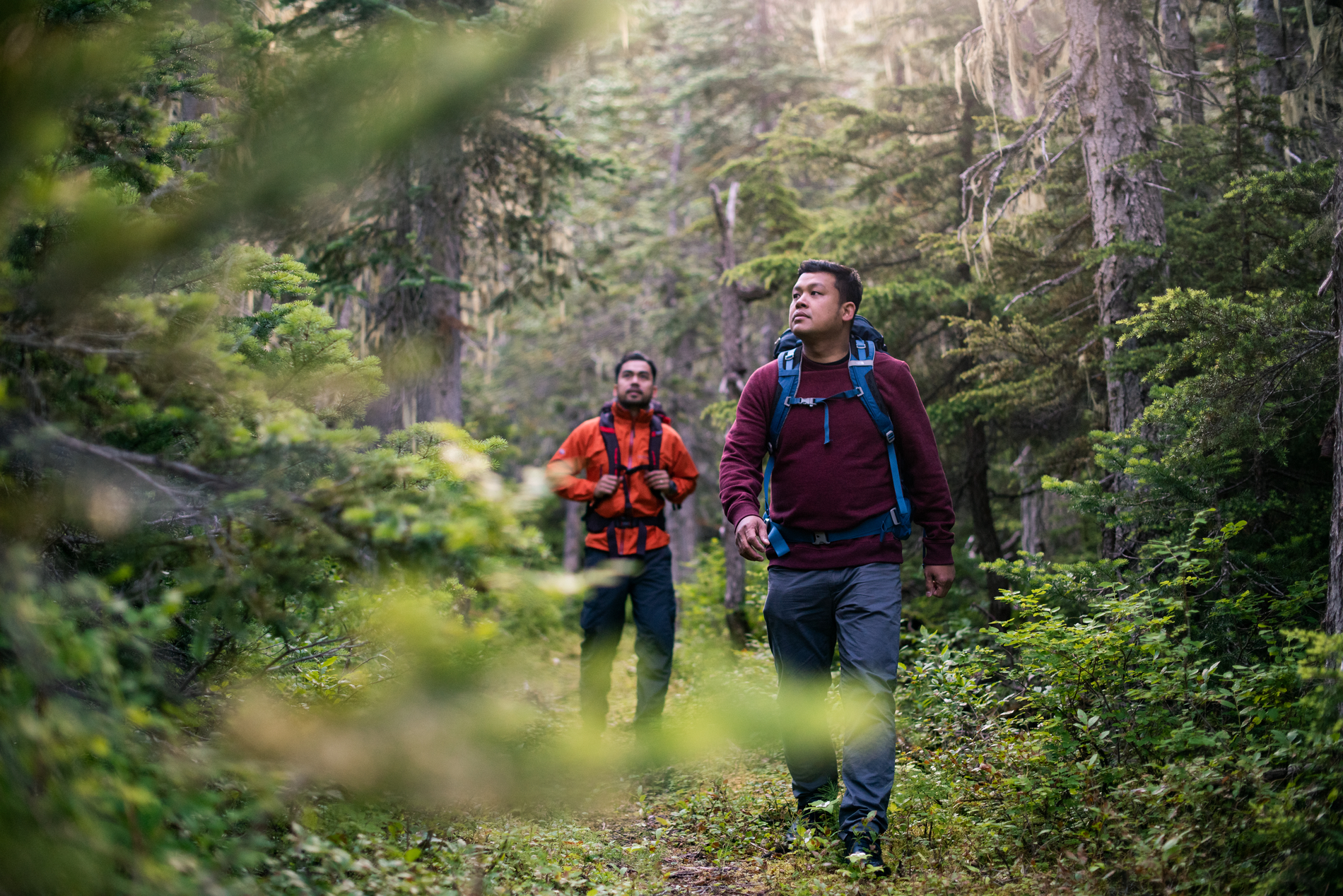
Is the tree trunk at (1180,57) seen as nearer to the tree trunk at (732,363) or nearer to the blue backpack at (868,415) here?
the blue backpack at (868,415)

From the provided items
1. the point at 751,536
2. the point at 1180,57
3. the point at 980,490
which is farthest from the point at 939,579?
the point at 1180,57

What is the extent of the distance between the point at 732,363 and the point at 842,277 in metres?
7.78

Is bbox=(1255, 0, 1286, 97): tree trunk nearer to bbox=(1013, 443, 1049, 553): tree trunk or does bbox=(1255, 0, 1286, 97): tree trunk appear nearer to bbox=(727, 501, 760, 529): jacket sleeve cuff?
bbox=(1013, 443, 1049, 553): tree trunk

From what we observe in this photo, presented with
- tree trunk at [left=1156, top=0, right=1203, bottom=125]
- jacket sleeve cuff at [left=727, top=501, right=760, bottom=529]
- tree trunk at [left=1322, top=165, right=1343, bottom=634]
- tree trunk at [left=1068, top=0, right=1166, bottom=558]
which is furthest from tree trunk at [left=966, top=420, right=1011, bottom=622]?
jacket sleeve cuff at [left=727, top=501, right=760, bottom=529]

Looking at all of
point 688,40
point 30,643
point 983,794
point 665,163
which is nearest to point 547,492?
point 30,643

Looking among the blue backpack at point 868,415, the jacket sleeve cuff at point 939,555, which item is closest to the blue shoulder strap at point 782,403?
the blue backpack at point 868,415

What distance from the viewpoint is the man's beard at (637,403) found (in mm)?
6953

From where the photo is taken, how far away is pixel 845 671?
431 centimetres

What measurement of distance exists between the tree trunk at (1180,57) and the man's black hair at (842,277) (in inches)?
191

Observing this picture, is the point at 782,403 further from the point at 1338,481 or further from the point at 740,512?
the point at 1338,481

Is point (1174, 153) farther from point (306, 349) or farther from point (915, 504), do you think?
point (306, 349)

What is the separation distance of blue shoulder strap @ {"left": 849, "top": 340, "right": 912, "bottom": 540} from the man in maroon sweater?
0.02m

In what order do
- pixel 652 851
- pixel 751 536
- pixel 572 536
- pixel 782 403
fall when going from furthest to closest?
pixel 572 536, pixel 782 403, pixel 652 851, pixel 751 536

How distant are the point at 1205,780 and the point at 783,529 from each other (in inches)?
80.1
